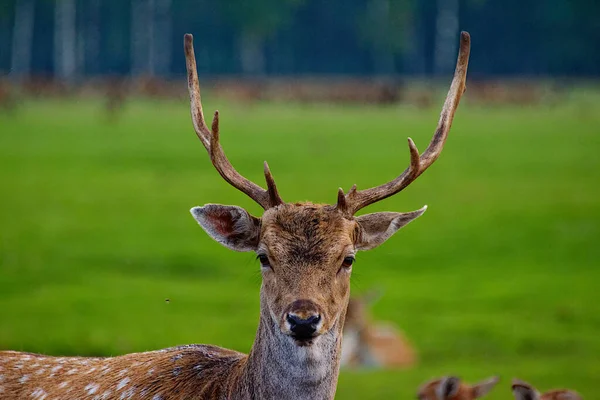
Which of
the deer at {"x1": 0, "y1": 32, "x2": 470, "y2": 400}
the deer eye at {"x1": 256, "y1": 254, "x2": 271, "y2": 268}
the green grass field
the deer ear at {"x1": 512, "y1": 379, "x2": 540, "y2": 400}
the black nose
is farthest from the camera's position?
the green grass field

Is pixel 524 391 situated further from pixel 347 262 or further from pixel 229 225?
pixel 229 225

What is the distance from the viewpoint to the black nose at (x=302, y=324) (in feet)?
16.3

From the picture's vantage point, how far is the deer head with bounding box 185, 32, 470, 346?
511 centimetres

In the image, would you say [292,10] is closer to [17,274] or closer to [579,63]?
[579,63]

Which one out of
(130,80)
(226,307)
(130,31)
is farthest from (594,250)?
(130,31)

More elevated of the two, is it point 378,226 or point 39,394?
point 378,226

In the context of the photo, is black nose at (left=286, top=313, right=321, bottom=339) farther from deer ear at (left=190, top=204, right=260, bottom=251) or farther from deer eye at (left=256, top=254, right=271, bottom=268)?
deer ear at (left=190, top=204, right=260, bottom=251)

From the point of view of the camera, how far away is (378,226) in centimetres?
575

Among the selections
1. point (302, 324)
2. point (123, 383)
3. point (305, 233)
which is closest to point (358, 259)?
point (123, 383)

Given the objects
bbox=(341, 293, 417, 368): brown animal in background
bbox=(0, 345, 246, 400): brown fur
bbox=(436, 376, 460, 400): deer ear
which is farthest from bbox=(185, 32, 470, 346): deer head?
bbox=(341, 293, 417, 368): brown animal in background

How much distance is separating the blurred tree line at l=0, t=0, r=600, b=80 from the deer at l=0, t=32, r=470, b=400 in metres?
67.0

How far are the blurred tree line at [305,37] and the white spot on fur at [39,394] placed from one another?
67.1m

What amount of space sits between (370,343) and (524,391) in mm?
6811

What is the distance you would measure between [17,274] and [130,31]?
63.4 m
